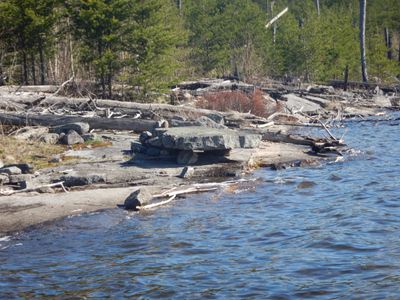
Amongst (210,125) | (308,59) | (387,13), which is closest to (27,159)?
(210,125)

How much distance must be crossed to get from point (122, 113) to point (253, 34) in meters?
21.8

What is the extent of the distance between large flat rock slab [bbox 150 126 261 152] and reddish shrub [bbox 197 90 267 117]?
30.7ft

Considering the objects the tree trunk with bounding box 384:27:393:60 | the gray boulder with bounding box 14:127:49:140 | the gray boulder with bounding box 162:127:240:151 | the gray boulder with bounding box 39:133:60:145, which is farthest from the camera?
the tree trunk with bounding box 384:27:393:60

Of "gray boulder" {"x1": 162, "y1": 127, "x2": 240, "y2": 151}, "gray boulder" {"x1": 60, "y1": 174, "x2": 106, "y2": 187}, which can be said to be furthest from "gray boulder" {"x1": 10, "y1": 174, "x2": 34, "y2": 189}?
"gray boulder" {"x1": 162, "y1": 127, "x2": 240, "y2": 151}

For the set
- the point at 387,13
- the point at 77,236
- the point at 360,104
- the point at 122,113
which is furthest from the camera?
the point at 387,13

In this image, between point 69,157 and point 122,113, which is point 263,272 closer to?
point 69,157

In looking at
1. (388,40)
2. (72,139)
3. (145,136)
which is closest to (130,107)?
(72,139)

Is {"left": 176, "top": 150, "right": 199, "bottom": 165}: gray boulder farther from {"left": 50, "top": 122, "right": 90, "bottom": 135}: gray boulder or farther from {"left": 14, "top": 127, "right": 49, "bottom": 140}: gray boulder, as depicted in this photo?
{"left": 14, "top": 127, "right": 49, "bottom": 140}: gray boulder

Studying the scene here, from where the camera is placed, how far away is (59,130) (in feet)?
58.4

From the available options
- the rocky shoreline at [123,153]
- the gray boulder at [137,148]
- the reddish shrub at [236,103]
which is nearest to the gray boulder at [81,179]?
the rocky shoreline at [123,153]

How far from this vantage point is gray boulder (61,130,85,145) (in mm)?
16750

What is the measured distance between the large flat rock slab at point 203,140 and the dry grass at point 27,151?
234cm

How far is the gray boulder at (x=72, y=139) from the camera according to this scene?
1675cm

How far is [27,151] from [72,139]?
5.13ft
